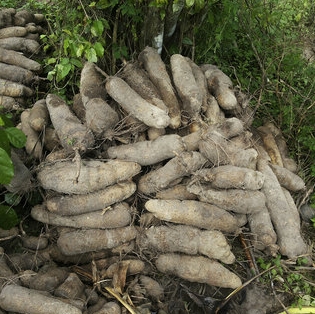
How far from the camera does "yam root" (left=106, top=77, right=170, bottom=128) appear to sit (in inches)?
125

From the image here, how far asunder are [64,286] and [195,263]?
1.00 meters

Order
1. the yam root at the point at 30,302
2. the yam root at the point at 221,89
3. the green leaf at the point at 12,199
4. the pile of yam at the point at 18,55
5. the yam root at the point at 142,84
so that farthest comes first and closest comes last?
1. the pile of yam at the point at 18,55
2. the yam root at the point at 221,89
3. the yam root at the point at 142,84
4. the green leaf at the point at 12,199
5. the yam root at the point at 30,302

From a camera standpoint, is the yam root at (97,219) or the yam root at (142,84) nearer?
the yam root at (97,219)

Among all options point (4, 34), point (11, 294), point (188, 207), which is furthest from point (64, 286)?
point (4, 34)

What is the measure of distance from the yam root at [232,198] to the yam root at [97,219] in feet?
1.90

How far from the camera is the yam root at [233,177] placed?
10.1 feet

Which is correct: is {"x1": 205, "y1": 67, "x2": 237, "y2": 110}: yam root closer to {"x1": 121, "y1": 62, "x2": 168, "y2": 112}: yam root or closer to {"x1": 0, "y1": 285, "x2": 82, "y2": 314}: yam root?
{"x1": 121, "y1": 62, "x2": 168, "y2": 112}: yam root

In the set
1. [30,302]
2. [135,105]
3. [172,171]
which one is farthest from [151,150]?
[30,302]

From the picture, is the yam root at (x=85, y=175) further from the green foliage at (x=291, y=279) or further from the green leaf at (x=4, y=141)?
the green foliage at (x=291, y=279)

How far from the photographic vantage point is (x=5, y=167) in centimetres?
265

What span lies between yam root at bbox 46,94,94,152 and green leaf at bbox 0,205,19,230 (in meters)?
0.67

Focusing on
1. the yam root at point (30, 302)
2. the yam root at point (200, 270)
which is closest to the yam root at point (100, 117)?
the yam root at point (200, 270)

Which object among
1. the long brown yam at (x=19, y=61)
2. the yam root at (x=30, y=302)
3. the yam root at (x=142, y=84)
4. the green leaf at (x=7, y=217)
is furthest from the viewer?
the long brown yam at (x=19, y=61)

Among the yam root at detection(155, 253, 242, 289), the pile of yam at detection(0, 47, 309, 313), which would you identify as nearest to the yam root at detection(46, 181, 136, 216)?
the pile of yam at detection(0, 47, 309, 313)
